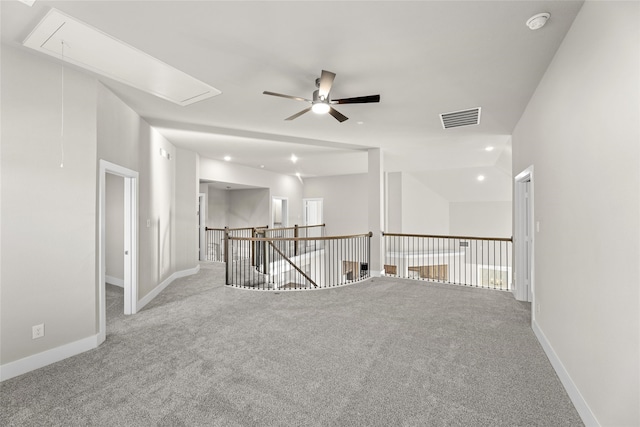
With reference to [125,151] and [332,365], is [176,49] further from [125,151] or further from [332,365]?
[332,365]

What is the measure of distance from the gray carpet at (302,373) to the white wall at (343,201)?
6875 mm

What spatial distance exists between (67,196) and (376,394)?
3473mm

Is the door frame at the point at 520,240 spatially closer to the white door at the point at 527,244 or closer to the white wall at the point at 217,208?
the white door at the point at 527,244

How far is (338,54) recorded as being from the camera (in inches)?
108

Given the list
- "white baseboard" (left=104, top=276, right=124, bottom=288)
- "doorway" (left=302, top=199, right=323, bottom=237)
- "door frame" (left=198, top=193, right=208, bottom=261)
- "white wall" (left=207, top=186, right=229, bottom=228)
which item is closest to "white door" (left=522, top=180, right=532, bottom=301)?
"white baseboard" (left=104, top=276, right=124, bottom=288)

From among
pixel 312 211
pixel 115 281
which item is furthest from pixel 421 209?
pixel 115 281

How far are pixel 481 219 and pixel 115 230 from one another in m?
11.2

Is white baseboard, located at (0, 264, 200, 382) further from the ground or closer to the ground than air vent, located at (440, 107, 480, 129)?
closer to the ground

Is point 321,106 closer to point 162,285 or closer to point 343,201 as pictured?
point 162,285

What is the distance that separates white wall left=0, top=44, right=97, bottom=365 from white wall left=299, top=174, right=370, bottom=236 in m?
8.97

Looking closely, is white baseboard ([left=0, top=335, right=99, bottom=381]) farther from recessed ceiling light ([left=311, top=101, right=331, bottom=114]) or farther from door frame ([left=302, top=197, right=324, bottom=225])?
door frame ([left=302, top=197, right=324, bottom=225])

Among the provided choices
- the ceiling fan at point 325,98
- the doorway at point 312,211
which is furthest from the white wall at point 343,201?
the ceiling fan at point 325,98

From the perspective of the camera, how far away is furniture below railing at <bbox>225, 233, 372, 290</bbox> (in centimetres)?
668

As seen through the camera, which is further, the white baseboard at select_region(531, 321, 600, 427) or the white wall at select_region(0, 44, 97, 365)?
the white wall at select_region(0, 44, 97, 365)
